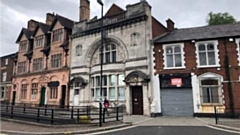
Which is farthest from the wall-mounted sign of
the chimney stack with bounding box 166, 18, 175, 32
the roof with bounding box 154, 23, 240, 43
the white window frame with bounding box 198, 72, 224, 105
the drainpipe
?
the chimney stack with bounding box 166, 18, 175, 32

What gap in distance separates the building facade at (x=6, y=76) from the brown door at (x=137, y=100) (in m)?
26.8

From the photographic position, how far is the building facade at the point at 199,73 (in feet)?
52.5

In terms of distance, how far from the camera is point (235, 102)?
1558 cm

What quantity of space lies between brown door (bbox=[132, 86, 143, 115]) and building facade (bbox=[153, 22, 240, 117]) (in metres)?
1.81

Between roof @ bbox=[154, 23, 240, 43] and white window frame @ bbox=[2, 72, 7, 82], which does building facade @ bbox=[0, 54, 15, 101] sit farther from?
roof @ bbox=[154, 23, 240, 43]

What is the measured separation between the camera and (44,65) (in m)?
27.8

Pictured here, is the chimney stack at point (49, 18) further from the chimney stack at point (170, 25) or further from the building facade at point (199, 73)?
the building facade at point (199, 73)

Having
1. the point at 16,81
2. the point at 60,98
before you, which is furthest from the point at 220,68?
the point at 16,81

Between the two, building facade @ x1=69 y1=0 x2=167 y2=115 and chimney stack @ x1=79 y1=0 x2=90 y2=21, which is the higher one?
chimney stack @ x1=79 y1=0 x2=90 y2=21

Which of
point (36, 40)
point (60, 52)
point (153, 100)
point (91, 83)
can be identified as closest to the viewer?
point (153, 100)

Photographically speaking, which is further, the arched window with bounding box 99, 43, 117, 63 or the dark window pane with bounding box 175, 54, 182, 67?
the arched window with bounding box 99, 43, 117, 63

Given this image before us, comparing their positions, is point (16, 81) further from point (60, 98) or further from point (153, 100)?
point (153, 100)

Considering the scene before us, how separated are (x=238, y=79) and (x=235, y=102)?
185 cm

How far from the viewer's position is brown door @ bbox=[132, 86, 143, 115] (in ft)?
59.1
